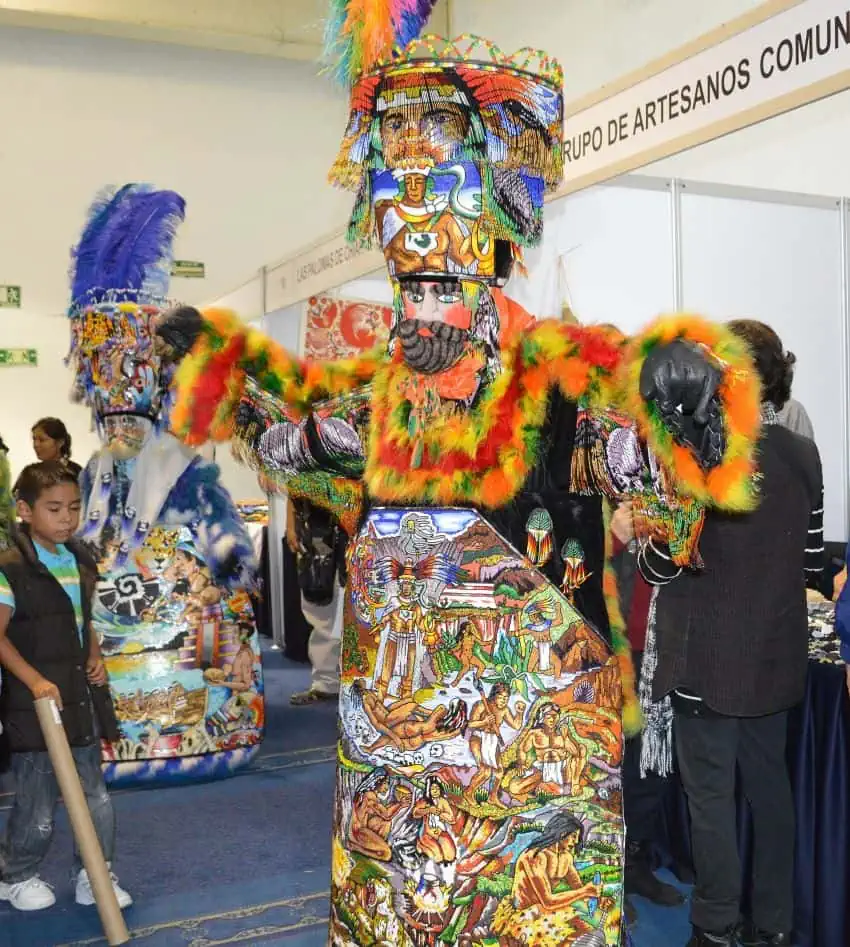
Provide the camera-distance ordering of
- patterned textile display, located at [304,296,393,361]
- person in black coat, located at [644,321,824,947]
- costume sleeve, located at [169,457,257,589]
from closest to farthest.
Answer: person in black coat, located at [644,321,824,947] < costume sleeve, located at [169,457,257,589] < patterned textile display, located at [304,296,393,361]

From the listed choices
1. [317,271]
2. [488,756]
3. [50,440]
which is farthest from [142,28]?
[488,756]

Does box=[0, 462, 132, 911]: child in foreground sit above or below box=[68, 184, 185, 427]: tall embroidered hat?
below

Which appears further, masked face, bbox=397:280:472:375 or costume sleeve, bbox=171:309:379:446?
costume sleeve, bbox=171:309:379:446

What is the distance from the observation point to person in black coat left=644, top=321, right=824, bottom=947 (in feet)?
7.82

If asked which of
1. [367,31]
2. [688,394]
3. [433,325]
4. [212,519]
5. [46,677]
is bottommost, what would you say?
[46,677]

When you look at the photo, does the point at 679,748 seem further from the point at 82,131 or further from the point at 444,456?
the point at 82,131

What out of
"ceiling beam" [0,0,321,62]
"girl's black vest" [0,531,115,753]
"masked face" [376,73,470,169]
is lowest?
"girl's black vest" [0,531,115,753]

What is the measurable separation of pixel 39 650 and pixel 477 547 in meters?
1.84

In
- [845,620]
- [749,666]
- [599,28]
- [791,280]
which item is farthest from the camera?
[599,28]

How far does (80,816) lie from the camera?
8.80 feet

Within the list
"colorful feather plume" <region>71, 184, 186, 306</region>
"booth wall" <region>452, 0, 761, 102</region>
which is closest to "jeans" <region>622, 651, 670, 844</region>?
"colorful feather plume" <region>71, 184, 186, 306</region>

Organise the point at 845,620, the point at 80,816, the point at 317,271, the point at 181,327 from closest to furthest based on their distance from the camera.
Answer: the point at 181,327
the point at 845,620
the point at 80,816
the point at 317,271

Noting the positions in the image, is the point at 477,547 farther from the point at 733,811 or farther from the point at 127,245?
the point at 127,245

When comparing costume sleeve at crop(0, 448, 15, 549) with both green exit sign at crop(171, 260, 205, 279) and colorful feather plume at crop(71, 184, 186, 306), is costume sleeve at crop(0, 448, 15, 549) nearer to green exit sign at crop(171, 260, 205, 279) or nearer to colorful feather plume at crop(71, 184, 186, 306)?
colorful feather plume at crop(71, 184, 186, 306)
